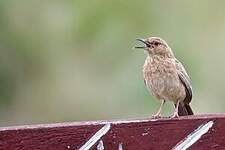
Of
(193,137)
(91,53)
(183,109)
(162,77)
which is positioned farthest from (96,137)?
(91,53)

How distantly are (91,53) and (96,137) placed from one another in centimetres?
Result: 586

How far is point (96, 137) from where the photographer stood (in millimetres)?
3734

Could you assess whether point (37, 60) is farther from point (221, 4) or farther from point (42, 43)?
point (221, 4)

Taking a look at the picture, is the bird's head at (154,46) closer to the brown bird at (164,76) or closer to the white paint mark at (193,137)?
the brown bird at (164,76)

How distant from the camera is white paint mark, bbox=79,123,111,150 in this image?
3719 millimetres

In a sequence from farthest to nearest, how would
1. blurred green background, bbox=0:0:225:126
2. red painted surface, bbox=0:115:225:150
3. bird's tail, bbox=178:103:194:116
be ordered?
1. blurred green background, bbox=0:0:225:126
2. bird's tail, bbox=178:103:194:116
3. red painted surface, bbox=0:115:225:150

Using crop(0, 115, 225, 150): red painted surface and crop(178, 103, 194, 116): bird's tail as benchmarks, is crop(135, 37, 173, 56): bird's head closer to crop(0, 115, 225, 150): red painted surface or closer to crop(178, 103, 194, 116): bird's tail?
crop(178, 103, 194, 116): bird's tail

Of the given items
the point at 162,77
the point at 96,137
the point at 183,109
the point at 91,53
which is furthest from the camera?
the point at 91,53

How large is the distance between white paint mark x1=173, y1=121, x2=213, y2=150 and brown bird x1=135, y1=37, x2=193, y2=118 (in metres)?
1.97

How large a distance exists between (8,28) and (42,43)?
1.45 ft

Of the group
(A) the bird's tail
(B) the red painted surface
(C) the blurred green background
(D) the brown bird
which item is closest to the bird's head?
(D) the brown bird

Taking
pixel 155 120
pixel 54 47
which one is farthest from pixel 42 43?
pixel 155 120

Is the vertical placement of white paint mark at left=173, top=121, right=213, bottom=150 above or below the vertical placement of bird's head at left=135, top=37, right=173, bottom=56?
below

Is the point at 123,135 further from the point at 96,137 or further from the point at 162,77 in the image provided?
the point at 162,77
